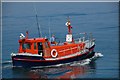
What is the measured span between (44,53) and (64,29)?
3497mm

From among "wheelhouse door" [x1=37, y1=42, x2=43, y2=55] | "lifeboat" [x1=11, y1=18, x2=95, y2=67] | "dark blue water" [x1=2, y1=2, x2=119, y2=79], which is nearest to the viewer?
"dark blue water" [x1=2, y1=2, x2=119, y2=79]

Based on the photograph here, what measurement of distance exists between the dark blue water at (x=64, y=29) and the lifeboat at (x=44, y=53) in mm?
219

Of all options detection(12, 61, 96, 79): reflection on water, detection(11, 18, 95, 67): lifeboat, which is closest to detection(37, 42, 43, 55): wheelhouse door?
detection(11, 18, 95, 67): lifeboat

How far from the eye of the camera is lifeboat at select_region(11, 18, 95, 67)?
16.3 m

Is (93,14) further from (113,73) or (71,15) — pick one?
(113,73)

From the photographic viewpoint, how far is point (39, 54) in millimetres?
16469

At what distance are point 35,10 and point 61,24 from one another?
1.16 meters

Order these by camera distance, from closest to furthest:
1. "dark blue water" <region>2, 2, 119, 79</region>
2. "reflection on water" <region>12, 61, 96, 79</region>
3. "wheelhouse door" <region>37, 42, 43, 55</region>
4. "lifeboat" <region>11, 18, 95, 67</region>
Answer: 1. "reflection on water" <region>12, 61, 96, 79</region>
2. "dark blue water" <region>2, 2, 119, 79</region>
3. "lifeboat" <region>11, 18, 95, 67</region>
4. "wheelhouse door" <region>37, 42, 43, 55</region>

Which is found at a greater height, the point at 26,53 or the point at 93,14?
the point at 93,14

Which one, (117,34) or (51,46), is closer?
(51,46)

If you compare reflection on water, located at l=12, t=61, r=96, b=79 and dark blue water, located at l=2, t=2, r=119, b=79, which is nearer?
reflection on water, located at l=12, t=61, r=96, b=79

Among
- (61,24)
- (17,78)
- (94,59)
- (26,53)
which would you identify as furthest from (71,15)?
(17,78)

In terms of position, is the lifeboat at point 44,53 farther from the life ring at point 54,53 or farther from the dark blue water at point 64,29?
the dark blue water at point 64,29

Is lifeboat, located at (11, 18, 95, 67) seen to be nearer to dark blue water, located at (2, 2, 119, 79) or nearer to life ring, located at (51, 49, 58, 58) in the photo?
life ring, located at (51, 49, 58, 58)
